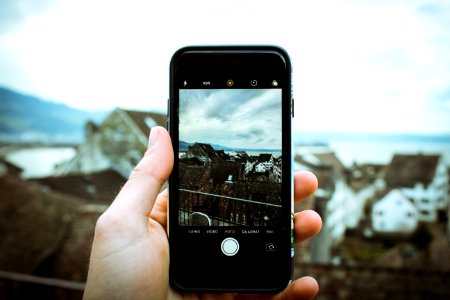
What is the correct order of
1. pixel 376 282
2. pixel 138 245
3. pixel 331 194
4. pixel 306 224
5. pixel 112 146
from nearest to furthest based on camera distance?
pixel 138 245 < pixel 306 224 < pixel 331 194 < pixel 376 282 < pixel 112 146

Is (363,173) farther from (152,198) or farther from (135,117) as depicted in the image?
(152,198)

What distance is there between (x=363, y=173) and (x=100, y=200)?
8.80 ft

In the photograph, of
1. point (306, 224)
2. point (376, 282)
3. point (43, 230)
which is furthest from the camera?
point (43, 230)

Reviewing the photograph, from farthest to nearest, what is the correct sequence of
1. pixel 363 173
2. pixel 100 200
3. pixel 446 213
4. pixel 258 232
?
pixel 100 200
pixel 363 173
pixel 446 213
pixel 258 232

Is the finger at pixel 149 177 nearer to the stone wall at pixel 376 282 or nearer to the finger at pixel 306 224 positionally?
the finger at pixel 306 224

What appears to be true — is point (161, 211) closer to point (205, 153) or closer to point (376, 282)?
point (205, 153)

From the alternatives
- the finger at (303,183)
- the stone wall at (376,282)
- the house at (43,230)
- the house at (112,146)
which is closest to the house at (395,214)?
the stone wall at (376,282)

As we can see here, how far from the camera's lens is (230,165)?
33.7 inches

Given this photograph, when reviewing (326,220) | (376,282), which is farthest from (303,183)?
(376,282)

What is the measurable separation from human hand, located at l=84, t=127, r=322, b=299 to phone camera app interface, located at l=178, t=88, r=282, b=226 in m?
0.06

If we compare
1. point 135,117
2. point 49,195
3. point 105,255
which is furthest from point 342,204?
point 105,255

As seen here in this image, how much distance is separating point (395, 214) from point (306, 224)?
3002mm

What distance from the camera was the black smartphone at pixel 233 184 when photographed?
33.4 inches

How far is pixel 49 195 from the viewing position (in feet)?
16.0
